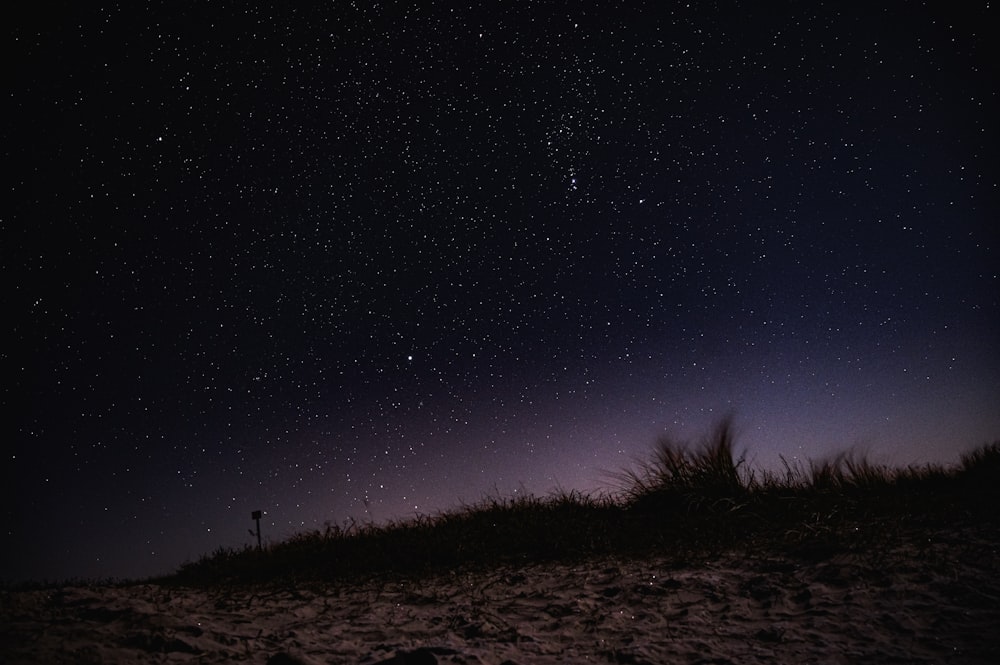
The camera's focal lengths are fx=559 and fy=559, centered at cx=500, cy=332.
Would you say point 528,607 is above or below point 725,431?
below

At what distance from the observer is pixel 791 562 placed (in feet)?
17.1

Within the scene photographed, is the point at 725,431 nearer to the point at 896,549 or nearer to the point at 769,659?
the point at 896,549

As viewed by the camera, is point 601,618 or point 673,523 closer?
point 601,618

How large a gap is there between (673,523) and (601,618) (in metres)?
3.01

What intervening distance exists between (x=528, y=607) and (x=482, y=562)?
1670 millimetres

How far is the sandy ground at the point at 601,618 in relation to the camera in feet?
12.6

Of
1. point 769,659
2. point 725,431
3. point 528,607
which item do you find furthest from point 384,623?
point 725,431

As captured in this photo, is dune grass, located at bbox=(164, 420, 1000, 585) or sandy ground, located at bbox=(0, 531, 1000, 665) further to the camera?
dune grass, located at bbox=(164, 420, 1000, 585)

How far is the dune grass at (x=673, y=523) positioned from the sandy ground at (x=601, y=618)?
61 centimetres

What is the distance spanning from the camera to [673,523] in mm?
7250

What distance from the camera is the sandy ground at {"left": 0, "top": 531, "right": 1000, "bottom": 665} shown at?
3826 mm

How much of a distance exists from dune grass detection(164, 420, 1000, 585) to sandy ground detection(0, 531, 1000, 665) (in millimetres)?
614

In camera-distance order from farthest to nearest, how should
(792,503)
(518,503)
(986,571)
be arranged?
(518,503) → (792,503) → (986,571)

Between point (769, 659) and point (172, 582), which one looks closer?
point (769, 659)
